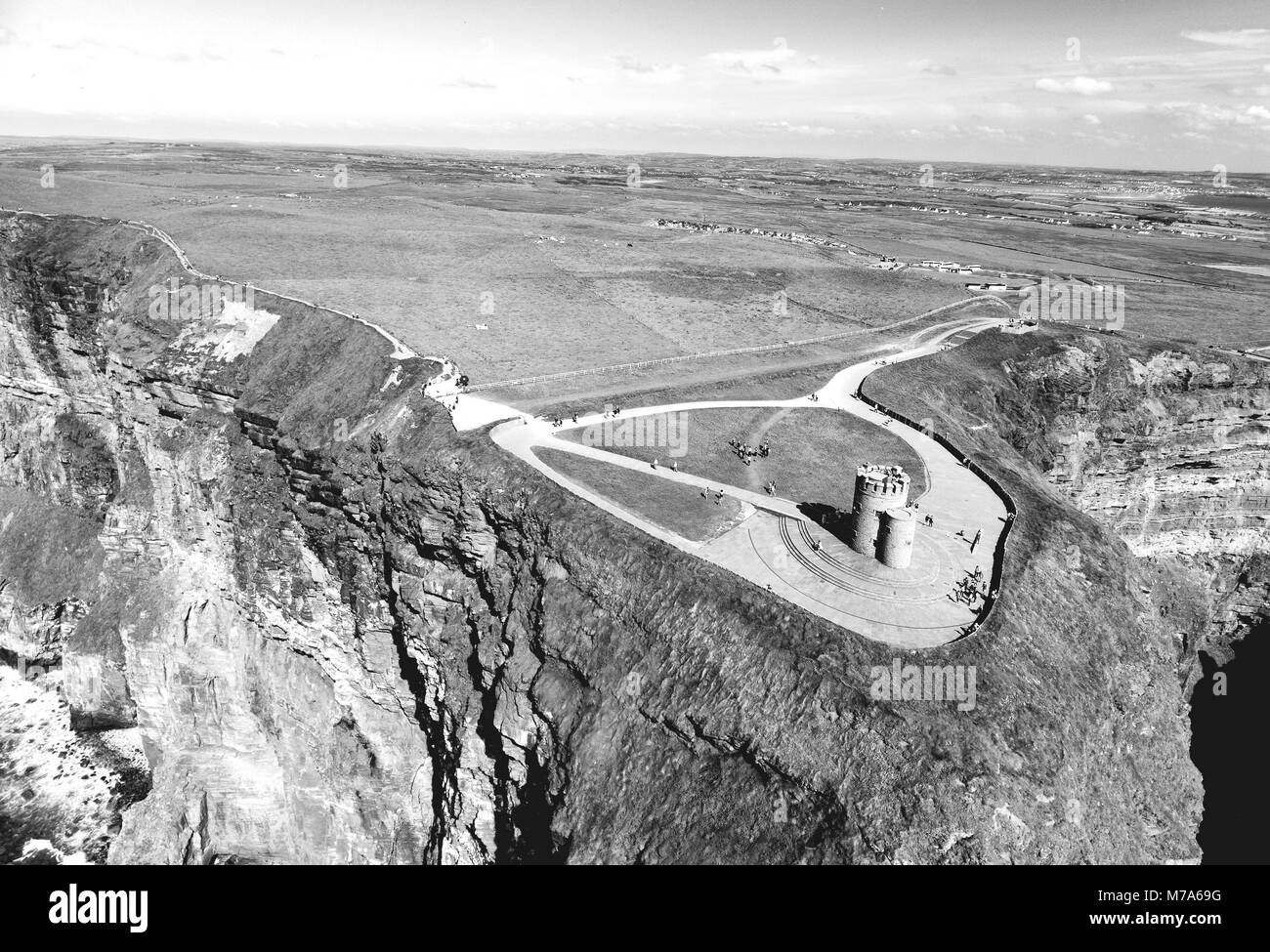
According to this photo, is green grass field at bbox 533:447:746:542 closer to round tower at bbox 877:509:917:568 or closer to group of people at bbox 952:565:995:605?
round tower at bbox 877:509:917:568

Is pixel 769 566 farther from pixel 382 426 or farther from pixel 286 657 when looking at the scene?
pixel 286 657

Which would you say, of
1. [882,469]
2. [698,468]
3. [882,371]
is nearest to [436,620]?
[698,468]

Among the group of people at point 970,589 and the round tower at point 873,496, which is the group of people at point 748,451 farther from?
the group of people at point 970,589

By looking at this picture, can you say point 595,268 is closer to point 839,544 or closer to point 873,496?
point 839,544

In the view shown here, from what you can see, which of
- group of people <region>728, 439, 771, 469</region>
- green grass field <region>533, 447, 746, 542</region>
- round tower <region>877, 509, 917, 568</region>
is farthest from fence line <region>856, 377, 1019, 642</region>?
green grass field <region>533, 447, 746, 542</region>

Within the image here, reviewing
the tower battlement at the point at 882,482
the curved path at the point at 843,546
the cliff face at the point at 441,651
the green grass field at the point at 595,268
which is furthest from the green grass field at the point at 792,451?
the green grass field at the point at 595,268

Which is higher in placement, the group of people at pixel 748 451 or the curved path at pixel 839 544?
the group of people at pixel 748 451
